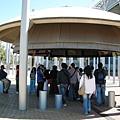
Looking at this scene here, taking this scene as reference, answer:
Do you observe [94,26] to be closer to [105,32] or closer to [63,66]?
[105,32]

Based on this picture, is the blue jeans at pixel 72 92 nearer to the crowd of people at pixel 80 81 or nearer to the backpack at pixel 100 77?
the crowd of people at pixel 80 81

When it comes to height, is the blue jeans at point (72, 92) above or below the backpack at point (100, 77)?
below

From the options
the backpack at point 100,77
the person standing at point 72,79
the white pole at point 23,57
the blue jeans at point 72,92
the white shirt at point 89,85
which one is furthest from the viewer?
the blue jeans at point 72,92

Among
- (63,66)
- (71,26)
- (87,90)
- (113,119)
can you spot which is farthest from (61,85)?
(71,26)

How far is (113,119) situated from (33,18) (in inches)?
220

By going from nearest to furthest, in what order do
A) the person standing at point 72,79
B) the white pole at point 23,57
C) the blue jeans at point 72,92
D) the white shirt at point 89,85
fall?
the white shirt at point 89,85
the white pole at point 23,57
the person standing at point 72,79
the blue jeans at point 72,92

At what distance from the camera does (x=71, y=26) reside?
13602 millimetres

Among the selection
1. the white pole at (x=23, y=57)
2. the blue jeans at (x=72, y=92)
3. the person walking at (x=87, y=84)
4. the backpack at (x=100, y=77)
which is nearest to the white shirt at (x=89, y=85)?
the person walking at (x=87, y=84)

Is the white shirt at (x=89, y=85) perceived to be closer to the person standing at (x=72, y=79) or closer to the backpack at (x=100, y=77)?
the backpack at (x=100, y=77)

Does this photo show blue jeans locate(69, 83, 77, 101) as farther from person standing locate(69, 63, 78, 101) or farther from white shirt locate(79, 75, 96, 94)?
white shirt locate(79, 75, 96, 94)

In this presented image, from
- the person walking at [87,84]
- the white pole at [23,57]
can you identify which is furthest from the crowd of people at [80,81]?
the white pole at [23,57]

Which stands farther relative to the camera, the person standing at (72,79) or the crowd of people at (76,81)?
the person standing at (72,79)

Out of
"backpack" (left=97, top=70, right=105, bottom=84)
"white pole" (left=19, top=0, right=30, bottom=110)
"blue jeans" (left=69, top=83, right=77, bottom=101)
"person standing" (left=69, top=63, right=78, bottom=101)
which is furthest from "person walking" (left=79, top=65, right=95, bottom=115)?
"blue jeans" (left=69, top=83, right=77, bottom=101)

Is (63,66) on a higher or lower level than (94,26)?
lower
